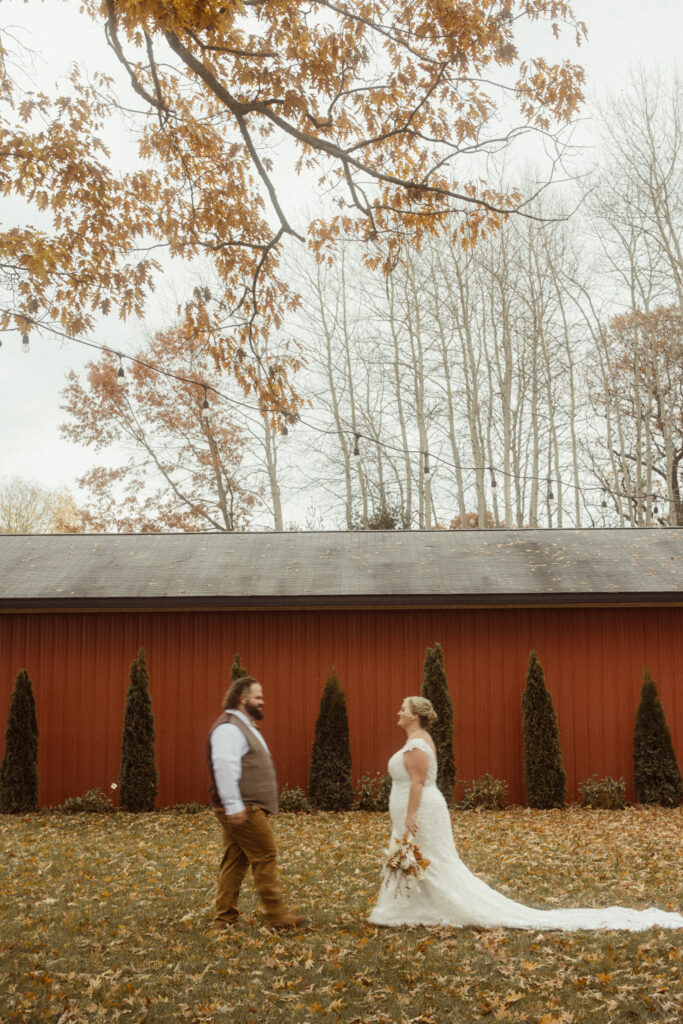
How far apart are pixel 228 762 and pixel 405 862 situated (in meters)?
1.41

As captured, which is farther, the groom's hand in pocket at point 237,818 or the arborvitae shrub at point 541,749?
the arborvitae shrub at point 541,749

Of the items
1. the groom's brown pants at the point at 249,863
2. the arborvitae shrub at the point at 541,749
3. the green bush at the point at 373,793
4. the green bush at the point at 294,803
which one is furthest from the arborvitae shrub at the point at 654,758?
the groom's brown pants at the point at 249,863

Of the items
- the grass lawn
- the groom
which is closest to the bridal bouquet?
the grass lawn

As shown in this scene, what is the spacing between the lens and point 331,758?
39.7 ft

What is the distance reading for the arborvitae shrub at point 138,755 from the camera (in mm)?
11891

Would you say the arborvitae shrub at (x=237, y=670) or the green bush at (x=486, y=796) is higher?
the arborvitae shrub at (x=237, y=670)

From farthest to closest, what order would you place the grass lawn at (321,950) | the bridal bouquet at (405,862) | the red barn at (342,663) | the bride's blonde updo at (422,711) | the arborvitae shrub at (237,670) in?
the red barn at (342,663)
the arborvitae shrub at (237,670)
the bride's blonde updo at (422,711)
the bridal bouquet at (405,862)
the grass lawn at (321,950)

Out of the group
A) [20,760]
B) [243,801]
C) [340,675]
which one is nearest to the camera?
[243,801]

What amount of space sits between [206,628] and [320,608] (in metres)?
1.70

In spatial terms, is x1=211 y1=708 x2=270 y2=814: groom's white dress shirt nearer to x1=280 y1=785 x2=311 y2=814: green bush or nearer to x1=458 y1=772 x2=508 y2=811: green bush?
x1=280 y1=785 x2=311 y2=814: green bush

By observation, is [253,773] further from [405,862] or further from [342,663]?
[342,663]

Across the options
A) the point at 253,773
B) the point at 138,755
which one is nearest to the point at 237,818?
the point at 253,773

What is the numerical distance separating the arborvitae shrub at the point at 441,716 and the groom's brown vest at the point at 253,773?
251 inches

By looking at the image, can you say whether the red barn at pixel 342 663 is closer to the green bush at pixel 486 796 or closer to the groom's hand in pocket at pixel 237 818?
the green bush at pixel 486 796
